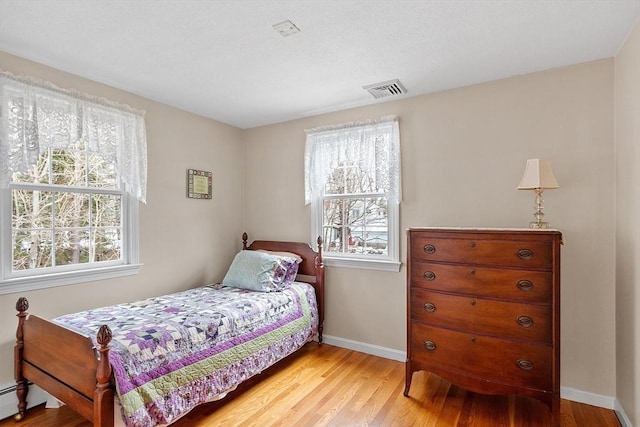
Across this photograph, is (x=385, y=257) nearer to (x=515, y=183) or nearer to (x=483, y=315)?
(x=483, y=315)

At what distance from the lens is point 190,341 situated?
2.09 meters

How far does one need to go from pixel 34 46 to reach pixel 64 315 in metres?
1.83

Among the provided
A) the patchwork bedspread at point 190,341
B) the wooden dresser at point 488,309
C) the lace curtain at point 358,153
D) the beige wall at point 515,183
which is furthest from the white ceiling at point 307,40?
the patchwork bedspread at point 190,341

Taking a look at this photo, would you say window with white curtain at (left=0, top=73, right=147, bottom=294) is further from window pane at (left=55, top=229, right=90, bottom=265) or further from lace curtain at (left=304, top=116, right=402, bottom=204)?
lace curtain at (left=304, top=116, right=402, bottom=204)

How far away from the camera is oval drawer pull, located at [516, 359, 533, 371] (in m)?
2.01

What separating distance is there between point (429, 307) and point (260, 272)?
59.8 inches

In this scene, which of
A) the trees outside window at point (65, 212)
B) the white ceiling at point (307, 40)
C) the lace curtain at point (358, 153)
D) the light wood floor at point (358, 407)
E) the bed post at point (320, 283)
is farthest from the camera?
the bed post at point (320, 283)

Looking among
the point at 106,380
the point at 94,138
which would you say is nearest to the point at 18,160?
the point at 94,138

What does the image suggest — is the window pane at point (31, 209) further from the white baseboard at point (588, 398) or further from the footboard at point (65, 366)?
the white baseboard at point (588, 398)

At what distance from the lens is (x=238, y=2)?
5.55 feet

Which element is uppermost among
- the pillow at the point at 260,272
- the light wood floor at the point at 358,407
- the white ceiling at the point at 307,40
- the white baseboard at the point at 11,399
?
the white ceiling at the point at 307,40

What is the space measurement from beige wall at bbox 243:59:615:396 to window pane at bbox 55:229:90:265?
214 cm

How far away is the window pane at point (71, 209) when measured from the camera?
2492mm

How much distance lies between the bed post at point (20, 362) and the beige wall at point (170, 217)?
0.20 metres
